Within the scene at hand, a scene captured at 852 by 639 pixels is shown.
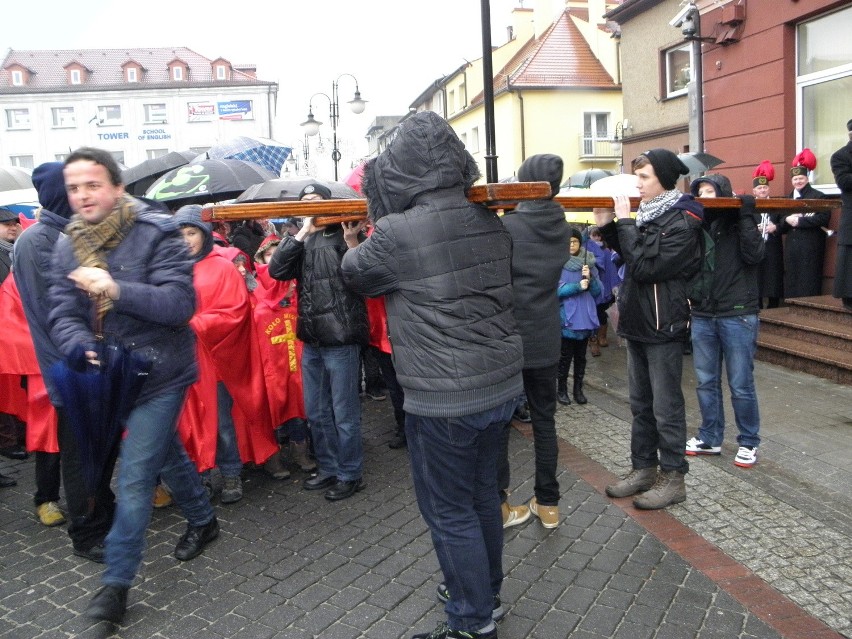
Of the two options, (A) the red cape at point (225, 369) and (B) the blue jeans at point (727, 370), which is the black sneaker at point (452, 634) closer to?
(A) the red cape at point (225, 369)

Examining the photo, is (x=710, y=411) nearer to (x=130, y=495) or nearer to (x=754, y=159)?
(x=130, y=495)

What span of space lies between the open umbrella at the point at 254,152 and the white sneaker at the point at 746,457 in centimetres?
675

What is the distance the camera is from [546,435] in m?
4.35

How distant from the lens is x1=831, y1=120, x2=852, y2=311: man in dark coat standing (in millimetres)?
7469

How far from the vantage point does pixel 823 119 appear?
10.1m

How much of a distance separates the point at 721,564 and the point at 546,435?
3.56 ft

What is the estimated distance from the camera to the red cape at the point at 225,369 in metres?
4.69

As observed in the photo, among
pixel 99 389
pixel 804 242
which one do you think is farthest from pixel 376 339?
pixel 804 242

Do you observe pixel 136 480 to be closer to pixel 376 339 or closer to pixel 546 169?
pixel 546 169

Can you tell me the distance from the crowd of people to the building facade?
196 feet

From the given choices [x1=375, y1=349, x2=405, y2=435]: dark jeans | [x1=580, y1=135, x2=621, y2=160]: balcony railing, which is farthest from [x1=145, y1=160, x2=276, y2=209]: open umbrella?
[x1=580, y1=135, x2=621, y2=160]: balcony railing

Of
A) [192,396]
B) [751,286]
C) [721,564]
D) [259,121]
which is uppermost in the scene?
[259,121]

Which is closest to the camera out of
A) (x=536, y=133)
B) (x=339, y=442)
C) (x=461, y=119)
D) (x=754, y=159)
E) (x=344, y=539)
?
(x=344, y=539)

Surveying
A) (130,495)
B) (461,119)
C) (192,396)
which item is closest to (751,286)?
(192,396)
